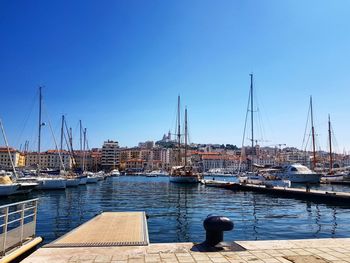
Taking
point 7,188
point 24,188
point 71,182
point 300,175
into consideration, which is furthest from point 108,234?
point 300,175

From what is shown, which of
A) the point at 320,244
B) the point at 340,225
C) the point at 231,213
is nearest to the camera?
the point at 320,244

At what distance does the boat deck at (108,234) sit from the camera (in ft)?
32.5

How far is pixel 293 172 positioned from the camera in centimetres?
7638

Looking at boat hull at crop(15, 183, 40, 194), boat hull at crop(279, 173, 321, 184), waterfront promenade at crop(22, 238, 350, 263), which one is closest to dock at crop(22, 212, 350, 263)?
waterfront promenade at crop(22, 238, 350, 263)

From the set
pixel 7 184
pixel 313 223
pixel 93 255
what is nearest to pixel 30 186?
pixel 7 184

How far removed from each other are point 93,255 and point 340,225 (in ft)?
56.9

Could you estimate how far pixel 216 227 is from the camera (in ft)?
29.6

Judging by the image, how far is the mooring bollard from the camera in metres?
9.03

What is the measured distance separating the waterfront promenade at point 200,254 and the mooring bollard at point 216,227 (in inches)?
22.7

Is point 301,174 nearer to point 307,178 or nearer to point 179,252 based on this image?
point 307,178

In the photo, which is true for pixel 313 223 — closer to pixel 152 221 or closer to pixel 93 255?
pixel 152 221

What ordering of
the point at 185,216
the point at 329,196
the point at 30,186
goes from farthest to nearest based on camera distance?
1. the point at 30,186
2. the point at 329,196
3. the point at 185,216

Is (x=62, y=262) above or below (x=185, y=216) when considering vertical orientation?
above

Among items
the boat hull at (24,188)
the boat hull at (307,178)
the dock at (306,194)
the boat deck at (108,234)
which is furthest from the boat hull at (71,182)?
the boat deck at (108,234)
